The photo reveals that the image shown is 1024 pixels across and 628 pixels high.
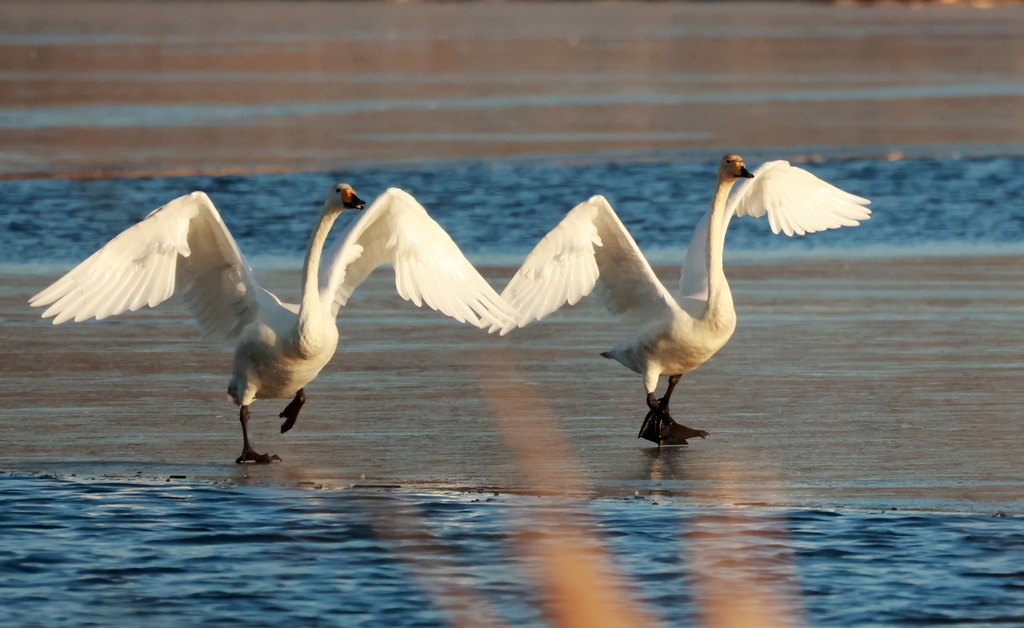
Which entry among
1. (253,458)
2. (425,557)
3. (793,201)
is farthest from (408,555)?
(793,201)

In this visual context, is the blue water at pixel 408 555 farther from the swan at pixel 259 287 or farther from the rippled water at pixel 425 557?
the swan at pixel 259 287

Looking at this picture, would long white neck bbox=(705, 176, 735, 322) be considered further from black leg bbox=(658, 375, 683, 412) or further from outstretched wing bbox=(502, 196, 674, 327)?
black leg bbox=(658, 375, 683, 412)

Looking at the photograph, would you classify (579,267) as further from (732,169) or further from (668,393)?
(732,169)

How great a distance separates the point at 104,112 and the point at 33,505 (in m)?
19.0

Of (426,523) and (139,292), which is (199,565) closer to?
(426,523)

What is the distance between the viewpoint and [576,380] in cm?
1005

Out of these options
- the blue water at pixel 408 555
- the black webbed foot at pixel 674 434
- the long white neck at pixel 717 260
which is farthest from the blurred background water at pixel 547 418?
the long white neck at pixel 717 260

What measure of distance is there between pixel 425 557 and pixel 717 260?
9.47 feet

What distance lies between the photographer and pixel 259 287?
8.67 meters

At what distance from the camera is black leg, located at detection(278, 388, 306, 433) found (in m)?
8.96

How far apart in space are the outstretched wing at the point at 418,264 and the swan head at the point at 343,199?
0.34 feet

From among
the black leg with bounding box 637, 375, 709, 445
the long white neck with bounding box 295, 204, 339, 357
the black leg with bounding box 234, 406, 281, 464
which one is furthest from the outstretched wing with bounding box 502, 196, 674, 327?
the black leg with bounding box 234, 406, 281, 464

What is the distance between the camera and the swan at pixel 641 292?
8953 millimetres

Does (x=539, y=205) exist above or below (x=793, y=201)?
above
